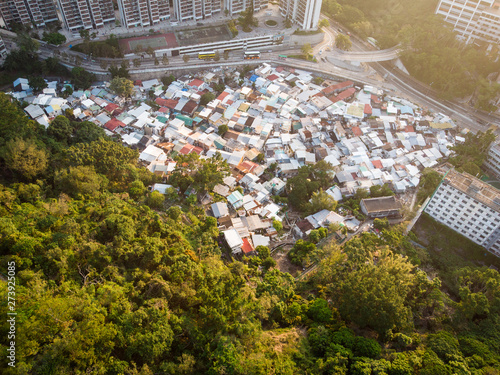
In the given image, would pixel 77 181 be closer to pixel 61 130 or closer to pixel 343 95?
pixel 61 130

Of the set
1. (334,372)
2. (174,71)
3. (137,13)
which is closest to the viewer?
(334,372)

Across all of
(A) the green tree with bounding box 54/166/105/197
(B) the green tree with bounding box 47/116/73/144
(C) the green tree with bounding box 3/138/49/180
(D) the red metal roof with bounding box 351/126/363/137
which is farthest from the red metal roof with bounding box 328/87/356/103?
(C) the green tree with bounding box 3/138/49/180

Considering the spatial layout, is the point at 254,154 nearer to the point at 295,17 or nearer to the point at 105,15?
the point at 295,17

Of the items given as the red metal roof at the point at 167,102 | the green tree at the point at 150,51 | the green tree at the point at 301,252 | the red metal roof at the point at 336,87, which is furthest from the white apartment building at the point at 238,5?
the green tree at the point at 301,252

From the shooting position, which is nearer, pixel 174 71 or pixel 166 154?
pixel 166 154

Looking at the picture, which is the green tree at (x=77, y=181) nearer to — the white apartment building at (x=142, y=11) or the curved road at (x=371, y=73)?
the curved road at (x=371, y=73)

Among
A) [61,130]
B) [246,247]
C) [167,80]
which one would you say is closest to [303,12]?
[167,80]

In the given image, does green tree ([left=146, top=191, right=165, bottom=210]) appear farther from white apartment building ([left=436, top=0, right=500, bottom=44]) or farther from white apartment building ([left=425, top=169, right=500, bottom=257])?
white apartment building ([left=436, top=0, right=500, bottom=44])

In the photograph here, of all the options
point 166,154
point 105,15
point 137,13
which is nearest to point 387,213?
point 166,154
